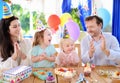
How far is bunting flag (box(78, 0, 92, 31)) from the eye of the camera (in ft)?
14.1

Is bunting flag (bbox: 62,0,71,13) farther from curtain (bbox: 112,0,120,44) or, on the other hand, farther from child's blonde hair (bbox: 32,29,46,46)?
child's blonde hair (bbox: 32,29,46,46)

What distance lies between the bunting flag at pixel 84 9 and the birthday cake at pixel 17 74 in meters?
2.65

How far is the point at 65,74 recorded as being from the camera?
5.72 feet

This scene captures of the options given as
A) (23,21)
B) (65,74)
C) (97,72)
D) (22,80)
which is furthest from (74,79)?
(23,21)

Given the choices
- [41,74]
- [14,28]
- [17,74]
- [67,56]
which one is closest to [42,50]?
[67,56]

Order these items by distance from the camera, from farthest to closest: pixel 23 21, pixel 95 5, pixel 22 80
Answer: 1. pixel 23 21
2. pixel 95 5
3. pixel 22 80

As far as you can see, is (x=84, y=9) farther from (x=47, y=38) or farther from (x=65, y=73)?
(x=65, y=73)

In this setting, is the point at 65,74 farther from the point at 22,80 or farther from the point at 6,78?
the point at 6,78

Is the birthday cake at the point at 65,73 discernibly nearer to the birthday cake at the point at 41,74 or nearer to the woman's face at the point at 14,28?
the birthday cake at the point at 41,74

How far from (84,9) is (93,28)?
6.72 feet

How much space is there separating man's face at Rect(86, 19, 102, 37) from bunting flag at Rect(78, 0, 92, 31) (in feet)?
6.22

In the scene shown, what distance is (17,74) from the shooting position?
1642 millimetres

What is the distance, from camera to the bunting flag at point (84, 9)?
14.1 ft

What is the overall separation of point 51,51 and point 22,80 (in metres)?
0.60
